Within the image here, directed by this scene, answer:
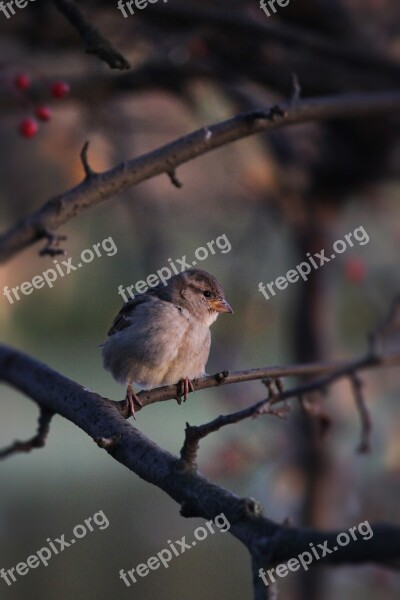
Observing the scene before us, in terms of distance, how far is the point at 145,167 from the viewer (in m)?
3.27

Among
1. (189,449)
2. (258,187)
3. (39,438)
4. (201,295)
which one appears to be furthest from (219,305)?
(258,187)

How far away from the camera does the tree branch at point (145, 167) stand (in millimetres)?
2975

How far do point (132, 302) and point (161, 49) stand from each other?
5.03ft

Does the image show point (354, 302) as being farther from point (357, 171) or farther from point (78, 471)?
point (78, 471)

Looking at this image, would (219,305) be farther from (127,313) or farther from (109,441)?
(109,441)

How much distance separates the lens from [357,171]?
5699 millimetres

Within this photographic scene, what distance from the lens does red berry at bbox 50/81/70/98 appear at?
4602mm

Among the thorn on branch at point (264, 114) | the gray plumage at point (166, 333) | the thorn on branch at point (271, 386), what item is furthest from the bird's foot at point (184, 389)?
the thorn on branch at point (264, 114)

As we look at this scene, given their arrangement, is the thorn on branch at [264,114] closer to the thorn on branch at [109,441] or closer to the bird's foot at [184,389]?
the bird's foot at [184,389]

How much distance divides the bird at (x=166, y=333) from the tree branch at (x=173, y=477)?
1.87 ft

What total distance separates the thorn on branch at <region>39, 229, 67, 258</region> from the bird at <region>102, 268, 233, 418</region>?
1.02 meters

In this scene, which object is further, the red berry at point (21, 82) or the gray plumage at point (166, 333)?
the red berry at point (21, 82)

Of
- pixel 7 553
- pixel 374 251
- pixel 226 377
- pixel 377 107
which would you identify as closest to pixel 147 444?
pixel 226 377

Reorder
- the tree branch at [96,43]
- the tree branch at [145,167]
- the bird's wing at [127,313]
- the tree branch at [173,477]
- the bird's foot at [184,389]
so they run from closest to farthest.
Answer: the tree branch at [173,477], the tree branch at [96,43], the tree branch at [145,167], the bird's foot at [184,389], the bird's wing at [127,313]
